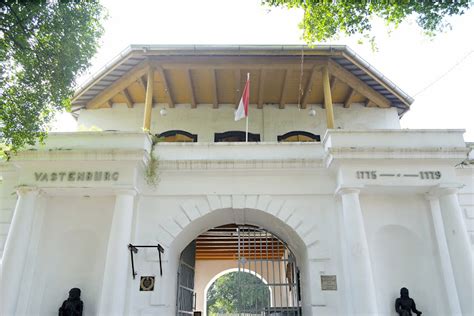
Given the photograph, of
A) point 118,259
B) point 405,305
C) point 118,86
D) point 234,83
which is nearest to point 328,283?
point 405,305

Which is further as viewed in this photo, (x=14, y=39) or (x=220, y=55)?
(x=220, y=55)

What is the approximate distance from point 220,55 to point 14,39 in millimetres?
6135

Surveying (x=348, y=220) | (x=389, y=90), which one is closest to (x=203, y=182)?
(x=348, y=220)

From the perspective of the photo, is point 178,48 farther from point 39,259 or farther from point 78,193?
point 39,259

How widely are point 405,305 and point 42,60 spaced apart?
9682mm

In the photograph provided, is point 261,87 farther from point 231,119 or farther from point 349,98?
point 349,98

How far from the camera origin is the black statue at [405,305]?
9.16 meters

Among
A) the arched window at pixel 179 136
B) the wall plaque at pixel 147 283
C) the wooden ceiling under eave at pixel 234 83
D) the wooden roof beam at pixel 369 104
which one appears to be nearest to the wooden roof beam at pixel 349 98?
the wooden ceiling under eave at pixel 234 83

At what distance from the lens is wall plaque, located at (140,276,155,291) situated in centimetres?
947

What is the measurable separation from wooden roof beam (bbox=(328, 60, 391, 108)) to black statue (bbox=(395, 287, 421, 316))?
22.7 feet

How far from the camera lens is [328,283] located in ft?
31.4

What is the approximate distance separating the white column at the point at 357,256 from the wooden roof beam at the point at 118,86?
736cm

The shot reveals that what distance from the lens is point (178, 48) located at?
1187 cm

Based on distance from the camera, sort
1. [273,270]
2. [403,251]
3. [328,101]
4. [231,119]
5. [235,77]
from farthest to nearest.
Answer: [231,119] < [235,77] < [328,101] < [273,270] < [403,251]
